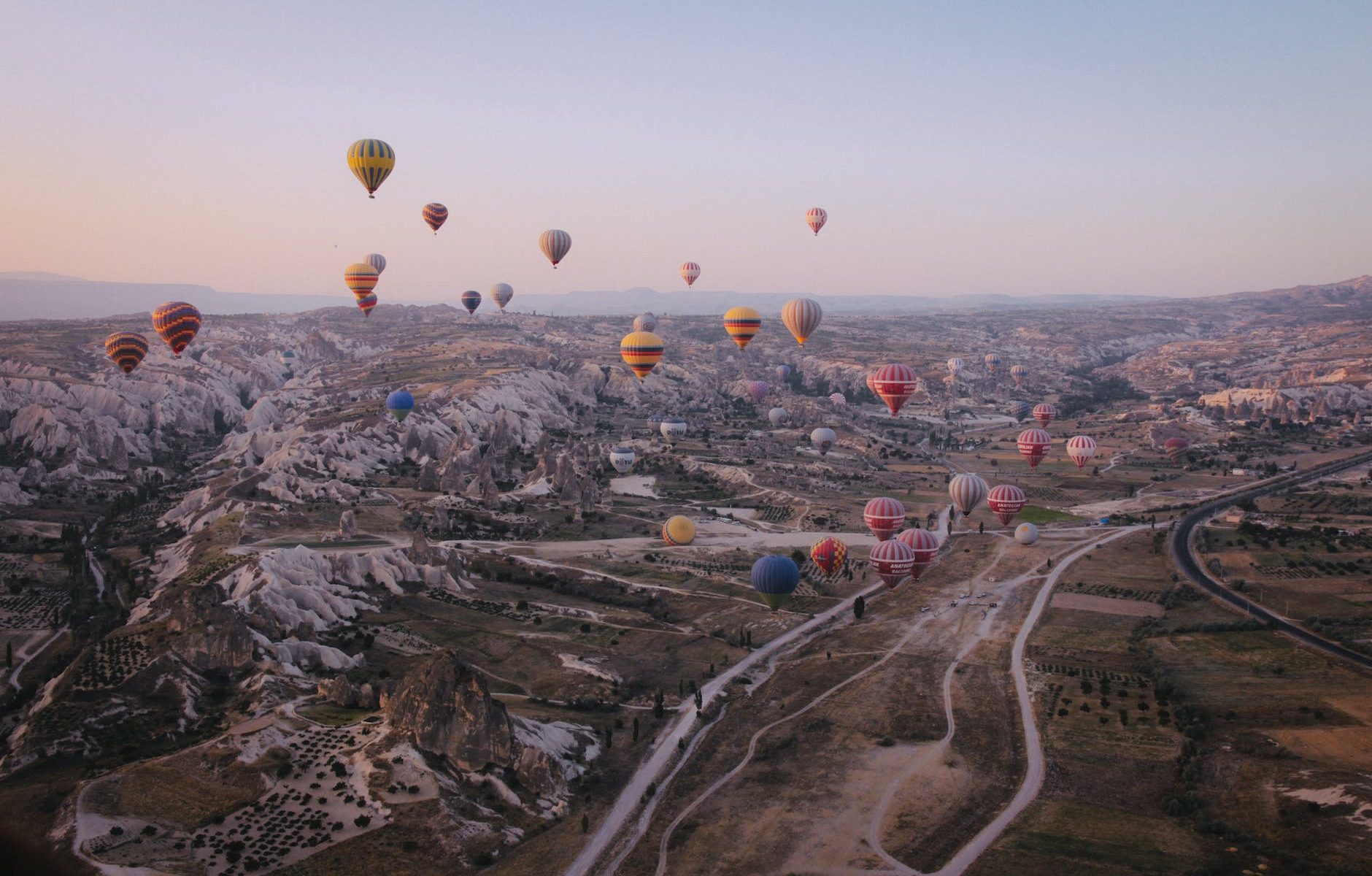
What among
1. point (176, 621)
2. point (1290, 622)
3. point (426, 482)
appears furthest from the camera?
point (426, 482)

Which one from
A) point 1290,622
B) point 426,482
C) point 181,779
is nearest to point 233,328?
point 426,482

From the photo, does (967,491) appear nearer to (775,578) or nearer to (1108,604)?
(1108,604)

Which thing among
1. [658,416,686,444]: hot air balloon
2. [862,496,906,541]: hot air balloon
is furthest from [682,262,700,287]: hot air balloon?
[862,496,906,541]: hot air balloon

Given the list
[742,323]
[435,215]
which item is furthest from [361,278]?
[742,323]

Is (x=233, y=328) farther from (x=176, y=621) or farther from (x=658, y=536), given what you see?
(x=176, y=621)

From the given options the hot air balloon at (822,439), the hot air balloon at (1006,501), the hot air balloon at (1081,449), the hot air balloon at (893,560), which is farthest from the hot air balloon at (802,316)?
the hot air balloon at (1081,449)

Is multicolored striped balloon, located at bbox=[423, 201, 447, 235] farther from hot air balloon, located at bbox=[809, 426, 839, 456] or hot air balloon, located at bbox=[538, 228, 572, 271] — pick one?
hot air balloon, located at bbox=[809, 426, 839, 456]
